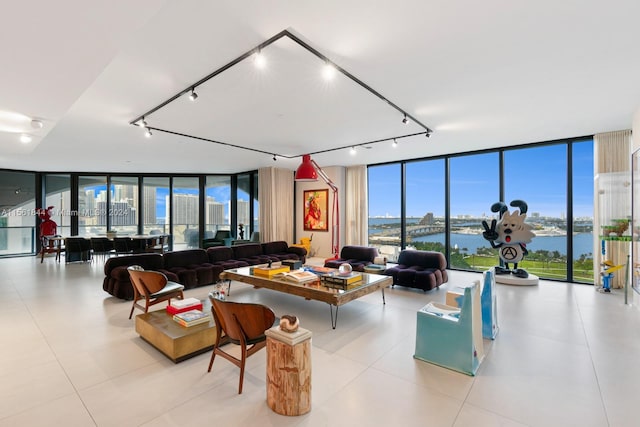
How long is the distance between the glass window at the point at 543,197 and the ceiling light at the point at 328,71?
18.5 feet

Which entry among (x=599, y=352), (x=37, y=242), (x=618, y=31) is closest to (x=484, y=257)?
(x=599, y=352)

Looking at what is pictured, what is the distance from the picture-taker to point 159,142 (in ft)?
21.5

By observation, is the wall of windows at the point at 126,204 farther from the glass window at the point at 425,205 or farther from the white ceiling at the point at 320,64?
the glass window at the point at 425,205

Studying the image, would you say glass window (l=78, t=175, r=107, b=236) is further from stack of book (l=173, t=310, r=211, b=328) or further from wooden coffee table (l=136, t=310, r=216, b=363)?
stack of book (l=173, t=310, r=211, b=328)

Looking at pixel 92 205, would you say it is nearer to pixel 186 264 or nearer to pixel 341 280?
pixel 186 264

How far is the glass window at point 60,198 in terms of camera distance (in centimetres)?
1078

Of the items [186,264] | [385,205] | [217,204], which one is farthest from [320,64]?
[217,204]

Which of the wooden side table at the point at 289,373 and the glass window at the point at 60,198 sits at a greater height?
the glass window at the point at 60,198

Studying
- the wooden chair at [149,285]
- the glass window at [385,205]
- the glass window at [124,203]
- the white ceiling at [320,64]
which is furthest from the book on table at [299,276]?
the glass window at [124,203]

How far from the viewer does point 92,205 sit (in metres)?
11.1

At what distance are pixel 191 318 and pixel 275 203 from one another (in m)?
6.83

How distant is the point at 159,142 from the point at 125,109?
Answer: 7.33ft

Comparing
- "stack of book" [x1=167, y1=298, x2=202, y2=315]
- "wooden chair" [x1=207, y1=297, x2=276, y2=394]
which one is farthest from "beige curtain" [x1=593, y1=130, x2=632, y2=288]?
"stack of book" [x1=167, y1=298, x2=202, y2=315]

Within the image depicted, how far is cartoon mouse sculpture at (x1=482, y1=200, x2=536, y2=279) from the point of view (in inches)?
243
